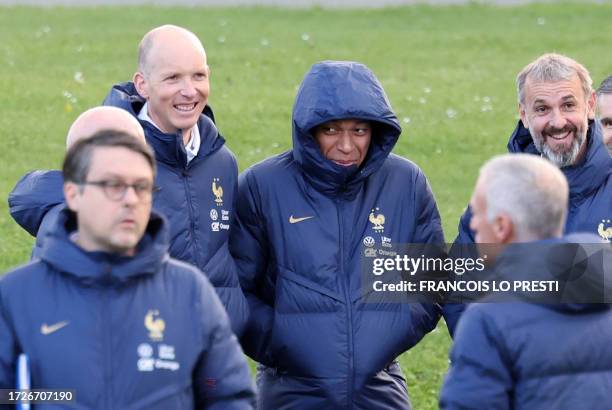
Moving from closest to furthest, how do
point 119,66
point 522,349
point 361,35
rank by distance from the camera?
1. point 522,349
2. point 119,66
3. point 361,35

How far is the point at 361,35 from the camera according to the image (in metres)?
20.1

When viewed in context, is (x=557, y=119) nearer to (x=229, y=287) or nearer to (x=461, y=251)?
(x=461, y=251)

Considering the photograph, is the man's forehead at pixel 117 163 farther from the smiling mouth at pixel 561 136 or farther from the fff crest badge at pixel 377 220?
the smiling mouth at pixel 561 136

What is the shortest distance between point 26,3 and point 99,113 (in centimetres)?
1710

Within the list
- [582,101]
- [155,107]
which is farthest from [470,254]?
[155,107]

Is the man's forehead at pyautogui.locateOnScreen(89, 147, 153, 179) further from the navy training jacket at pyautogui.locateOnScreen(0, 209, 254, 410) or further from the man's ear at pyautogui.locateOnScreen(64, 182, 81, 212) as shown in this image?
the navy training jacket at pyautogui.locateOnScreen(0, 209, 254, 410)

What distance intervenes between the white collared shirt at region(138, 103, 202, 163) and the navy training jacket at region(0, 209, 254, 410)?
5.00ft

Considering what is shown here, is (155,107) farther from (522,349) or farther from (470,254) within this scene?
(522,349)

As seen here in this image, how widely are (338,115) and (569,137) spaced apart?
41.8 inches

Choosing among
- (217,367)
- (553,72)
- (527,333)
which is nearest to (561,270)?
(527,333)

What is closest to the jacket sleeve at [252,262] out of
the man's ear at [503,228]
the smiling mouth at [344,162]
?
the smiling mouth at [344,162]

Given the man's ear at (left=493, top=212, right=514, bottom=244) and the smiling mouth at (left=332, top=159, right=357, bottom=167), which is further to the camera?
the smiling mouth at (left=332, top=159, right=357, bottom=167)

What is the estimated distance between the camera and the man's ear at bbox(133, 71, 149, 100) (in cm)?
650

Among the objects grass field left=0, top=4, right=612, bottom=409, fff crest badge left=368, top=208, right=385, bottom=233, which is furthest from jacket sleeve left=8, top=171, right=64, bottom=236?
grass field left=0, top=4, right=612, bottom=409
